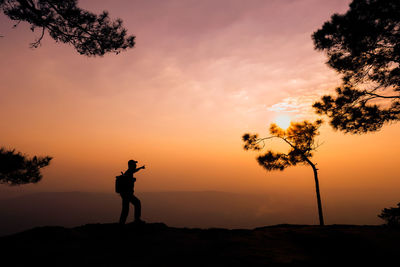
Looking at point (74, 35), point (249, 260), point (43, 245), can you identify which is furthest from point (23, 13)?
point (249, 260)

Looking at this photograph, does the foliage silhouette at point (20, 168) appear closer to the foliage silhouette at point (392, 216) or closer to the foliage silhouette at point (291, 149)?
the foliage silhouette at point (291, 149)

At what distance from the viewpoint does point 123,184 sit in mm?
6371

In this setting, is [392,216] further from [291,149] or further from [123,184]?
[123,184]

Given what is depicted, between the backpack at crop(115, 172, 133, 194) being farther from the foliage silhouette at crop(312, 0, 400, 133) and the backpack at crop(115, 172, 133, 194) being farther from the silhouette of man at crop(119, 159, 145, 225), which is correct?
the foliage silhouette at crop(312, 0, 400, 133)

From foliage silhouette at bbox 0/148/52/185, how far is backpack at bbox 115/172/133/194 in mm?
4565

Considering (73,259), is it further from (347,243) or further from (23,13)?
(23,13)

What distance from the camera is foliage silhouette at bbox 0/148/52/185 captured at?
7.87 meters

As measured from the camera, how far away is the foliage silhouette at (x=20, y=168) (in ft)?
25.8

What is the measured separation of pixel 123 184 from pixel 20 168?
553cm

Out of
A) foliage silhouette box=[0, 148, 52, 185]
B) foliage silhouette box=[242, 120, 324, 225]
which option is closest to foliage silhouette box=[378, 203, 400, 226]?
foliage silhouette box=[242, 120, 324, 225]

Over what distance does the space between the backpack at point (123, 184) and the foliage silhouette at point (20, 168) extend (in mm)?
4565

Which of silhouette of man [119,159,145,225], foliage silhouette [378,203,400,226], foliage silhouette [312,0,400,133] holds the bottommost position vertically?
foliage silhouette [378,203,400,226]

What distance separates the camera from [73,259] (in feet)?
15.6

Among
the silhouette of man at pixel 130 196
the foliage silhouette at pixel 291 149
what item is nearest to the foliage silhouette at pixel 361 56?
the foliage silhouette at pixel 291 149
